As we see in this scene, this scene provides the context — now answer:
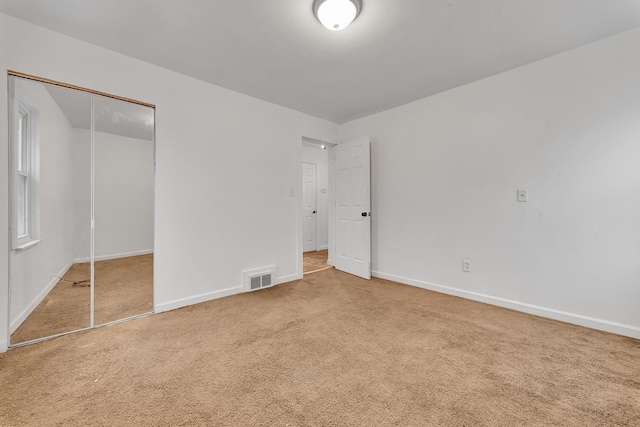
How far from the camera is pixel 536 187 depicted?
2.62m

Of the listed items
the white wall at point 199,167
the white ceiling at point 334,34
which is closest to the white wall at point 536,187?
the white ceiling at point 334,34

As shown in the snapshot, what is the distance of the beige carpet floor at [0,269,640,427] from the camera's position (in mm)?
1372

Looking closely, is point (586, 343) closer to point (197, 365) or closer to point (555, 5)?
point (555, 5)

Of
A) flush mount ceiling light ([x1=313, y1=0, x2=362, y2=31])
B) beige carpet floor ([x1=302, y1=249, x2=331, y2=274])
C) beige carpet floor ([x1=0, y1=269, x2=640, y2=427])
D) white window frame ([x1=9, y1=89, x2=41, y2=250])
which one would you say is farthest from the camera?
beige carpet floor ([x1=302, y1=249, x2=331, y2=274])

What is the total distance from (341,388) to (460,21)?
2.71 metres

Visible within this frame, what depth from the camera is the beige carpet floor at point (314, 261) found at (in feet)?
14.8

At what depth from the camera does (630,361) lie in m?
1.83

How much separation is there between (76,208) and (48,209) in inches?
7.3

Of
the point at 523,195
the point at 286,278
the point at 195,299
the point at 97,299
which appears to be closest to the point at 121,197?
the point at 97,299

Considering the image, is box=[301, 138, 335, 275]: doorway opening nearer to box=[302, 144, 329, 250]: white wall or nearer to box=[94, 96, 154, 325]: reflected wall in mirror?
box=[302, 144, 329, 250]: white wall

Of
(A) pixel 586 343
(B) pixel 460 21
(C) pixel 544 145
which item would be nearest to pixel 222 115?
(B) pixel 460 21

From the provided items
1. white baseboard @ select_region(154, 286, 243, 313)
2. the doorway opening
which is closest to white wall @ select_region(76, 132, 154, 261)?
white baseboard @ select_region(154, 286, 243, 313)

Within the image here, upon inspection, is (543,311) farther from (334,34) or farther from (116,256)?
(116,256)

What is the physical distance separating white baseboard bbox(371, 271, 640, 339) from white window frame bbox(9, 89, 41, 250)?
155 inches
